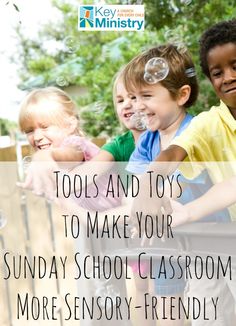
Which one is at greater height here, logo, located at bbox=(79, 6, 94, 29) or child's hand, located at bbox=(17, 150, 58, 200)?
logo, located at bbox=(79, 6, 94, 29)

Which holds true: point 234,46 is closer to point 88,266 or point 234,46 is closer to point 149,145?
point 149,145

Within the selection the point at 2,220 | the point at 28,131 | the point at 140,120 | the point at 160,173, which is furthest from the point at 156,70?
the point at 2,220

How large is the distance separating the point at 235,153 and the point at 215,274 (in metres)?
0.28

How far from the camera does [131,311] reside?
1615 millimetres

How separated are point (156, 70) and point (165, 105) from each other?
0.28ft

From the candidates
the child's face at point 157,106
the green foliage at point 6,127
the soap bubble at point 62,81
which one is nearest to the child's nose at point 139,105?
the child's face at point 157,106

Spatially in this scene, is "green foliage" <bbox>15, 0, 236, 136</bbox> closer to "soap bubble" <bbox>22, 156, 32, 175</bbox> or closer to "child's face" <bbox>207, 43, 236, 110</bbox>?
"child's face" <bbox>207, 43, 236, 110</bbox>

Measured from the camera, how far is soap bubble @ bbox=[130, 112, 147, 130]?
1534 mm

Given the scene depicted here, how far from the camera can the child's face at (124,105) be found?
61.5 inches

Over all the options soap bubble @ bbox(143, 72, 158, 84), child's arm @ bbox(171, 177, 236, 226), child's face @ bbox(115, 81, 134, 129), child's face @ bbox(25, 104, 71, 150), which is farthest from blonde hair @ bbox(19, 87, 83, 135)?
child's arm @ bbox(171, 177, 236, 226)

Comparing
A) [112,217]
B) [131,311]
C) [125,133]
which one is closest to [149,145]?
[125,133]

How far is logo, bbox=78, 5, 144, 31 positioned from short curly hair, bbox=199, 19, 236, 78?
0.17 metres

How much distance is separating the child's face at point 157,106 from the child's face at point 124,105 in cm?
3

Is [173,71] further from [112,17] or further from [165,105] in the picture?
[112,17]
